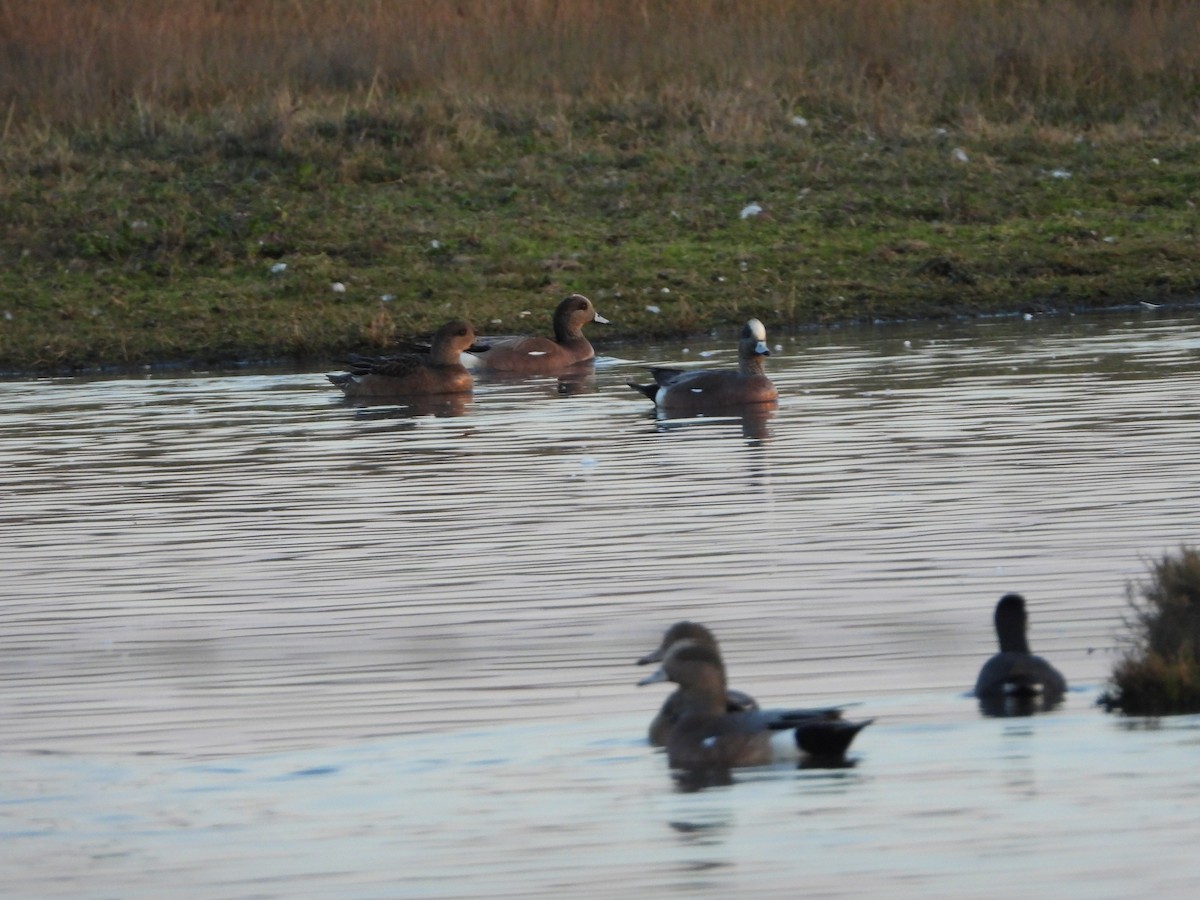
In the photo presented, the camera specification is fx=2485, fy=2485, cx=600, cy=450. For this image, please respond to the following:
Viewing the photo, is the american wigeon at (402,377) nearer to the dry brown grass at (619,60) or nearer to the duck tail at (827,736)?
the dry brown grass at (619,60)

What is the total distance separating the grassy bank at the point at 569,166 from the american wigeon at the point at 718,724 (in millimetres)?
13213

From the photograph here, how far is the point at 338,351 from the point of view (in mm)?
20422

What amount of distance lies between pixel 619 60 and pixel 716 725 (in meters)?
20.8

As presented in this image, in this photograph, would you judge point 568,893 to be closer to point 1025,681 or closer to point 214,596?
point 1025,681

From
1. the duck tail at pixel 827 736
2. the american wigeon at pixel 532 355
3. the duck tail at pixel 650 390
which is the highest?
the american wigeon at pixel 532 355

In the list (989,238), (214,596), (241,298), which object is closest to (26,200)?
(241,298)

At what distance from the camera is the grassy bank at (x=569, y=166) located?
21234mm

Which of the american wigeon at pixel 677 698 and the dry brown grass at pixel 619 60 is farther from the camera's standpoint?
the dry brown grass at pixel 619 60

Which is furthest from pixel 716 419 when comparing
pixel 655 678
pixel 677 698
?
pixel 677 698

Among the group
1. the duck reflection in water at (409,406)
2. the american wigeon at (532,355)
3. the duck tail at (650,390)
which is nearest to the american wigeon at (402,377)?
the duck reflection in water at (409,406)

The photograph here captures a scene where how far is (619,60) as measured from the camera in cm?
2719

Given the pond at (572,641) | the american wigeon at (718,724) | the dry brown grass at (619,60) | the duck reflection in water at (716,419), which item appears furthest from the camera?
the dry brown grass at (619,60)

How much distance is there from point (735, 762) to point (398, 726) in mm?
1095

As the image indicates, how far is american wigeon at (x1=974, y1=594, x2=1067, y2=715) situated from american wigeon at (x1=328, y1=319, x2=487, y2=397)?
10.6 m
